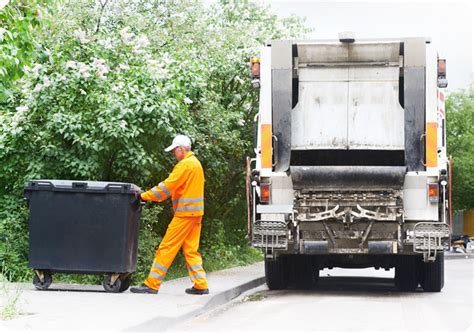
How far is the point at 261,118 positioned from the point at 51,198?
107 inches

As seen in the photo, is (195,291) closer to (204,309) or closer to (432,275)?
(204,309)

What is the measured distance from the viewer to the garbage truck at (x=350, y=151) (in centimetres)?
1078

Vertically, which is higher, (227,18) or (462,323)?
(227,18)

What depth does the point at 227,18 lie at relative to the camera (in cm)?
2386

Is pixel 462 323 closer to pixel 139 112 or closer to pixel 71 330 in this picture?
pixel 71 330

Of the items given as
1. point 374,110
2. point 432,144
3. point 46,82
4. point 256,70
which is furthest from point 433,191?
point 46,82

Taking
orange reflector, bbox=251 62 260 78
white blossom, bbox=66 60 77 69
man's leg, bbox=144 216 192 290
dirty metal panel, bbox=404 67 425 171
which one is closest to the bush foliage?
white blossom, bbox=66 60 77 69

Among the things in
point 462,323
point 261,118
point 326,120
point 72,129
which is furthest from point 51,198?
point 462,323

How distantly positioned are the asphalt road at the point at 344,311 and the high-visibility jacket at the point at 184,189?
109 cm

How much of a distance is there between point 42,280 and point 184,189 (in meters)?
1.79

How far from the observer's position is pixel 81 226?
980 centimetres

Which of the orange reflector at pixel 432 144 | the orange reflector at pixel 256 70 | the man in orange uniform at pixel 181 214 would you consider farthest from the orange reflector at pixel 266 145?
the orange reflector at pixel 432 144

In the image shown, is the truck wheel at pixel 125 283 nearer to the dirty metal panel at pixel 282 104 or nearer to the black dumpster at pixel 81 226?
the black dumpster at pixel 81 226

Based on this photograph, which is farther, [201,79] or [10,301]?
[201,79]
